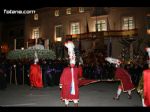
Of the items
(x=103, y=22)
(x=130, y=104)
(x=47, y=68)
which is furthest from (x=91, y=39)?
(x=130, y=104)

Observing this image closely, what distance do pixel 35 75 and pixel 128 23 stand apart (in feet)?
79.2

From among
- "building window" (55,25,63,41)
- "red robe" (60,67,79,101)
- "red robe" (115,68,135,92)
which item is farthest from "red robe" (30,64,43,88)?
"building window" (55,25,63,41)

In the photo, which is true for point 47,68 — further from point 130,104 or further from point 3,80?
point 130,104

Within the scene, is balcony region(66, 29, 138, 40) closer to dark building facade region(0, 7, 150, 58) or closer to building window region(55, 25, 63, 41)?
dark building facade region(0, 7, 150, 58)

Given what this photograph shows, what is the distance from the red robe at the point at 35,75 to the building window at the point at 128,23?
23.6 metres

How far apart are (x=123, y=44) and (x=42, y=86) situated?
21.0 meters

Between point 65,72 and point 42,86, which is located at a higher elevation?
point 65,72

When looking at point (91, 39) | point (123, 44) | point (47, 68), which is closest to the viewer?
point (47, 68)

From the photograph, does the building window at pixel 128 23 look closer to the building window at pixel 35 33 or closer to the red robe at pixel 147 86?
the building window at pixel 35 33

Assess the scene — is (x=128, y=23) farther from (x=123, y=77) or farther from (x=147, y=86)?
(x=147, y=86)

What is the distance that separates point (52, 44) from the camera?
48.4 meters

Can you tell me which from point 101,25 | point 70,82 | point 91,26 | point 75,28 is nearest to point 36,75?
point 70,82

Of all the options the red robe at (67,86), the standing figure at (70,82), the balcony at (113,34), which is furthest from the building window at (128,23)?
the red robe at (67,86)

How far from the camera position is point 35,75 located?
18844 mm
